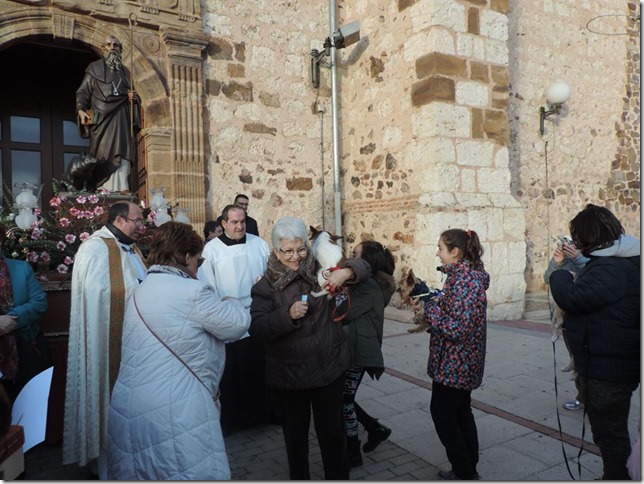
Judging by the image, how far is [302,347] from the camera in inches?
90.8

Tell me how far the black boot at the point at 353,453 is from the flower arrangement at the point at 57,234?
2.20 metres

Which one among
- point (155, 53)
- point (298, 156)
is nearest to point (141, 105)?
point (155, 53)

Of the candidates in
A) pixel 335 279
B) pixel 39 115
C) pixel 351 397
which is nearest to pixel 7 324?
pixel 335 279

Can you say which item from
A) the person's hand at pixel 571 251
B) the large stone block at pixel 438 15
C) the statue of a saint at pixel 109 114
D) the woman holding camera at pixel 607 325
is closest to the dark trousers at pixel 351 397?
the woman holding camera at pixel 607 325

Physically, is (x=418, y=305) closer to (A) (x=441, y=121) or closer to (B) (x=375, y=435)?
(B) (x=375, y=435)

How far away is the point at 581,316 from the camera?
231 centimetres

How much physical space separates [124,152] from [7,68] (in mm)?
4234

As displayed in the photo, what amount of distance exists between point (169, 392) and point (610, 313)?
1940 millimetres

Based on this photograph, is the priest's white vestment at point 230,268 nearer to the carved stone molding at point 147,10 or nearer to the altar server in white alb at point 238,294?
the altar server in white alb at point 238,294

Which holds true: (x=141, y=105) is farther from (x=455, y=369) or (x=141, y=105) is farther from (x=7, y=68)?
(x=455, y=369)

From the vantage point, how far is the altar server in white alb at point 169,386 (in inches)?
75.7

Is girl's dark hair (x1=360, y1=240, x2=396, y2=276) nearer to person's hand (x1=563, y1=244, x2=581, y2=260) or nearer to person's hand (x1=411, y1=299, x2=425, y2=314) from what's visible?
person's hand (x1=411, y1=299, x2=425, y2=314)

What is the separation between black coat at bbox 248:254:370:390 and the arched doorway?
252 inches

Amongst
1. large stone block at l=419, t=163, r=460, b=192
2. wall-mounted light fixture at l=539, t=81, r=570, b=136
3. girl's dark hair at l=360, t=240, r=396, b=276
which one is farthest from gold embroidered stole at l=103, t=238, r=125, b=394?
wall-mounted light fixture at l=539, t=81, r=570, b=136
